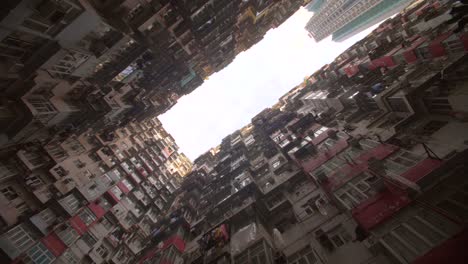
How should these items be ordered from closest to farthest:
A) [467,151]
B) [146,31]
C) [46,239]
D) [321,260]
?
[467,151] → [321,260] → [46,239] → [146,31]

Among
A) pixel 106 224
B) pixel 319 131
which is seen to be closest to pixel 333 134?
pixel 319 131

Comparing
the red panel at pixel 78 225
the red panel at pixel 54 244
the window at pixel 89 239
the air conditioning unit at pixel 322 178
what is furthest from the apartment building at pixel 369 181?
the red panel at pixel 54 244

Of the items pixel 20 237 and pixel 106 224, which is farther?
pixel 106 224

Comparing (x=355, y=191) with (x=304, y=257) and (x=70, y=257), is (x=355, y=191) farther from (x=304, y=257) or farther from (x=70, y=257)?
(x=70, y=257)

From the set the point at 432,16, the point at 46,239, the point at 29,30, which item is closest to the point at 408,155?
the point at 432,16

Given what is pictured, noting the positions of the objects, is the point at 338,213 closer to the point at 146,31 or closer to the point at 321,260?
the point at 321,260

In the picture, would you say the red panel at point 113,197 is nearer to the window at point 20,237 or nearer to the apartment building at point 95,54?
the apartment building at point 95,54
